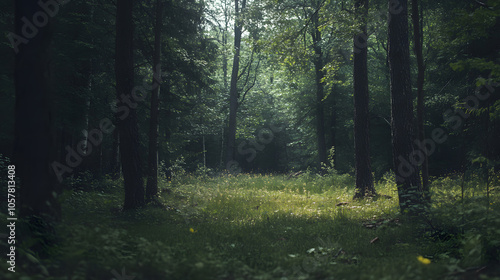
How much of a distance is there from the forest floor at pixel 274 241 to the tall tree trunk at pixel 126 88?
4.15 ft

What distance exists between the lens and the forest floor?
13.4 feet

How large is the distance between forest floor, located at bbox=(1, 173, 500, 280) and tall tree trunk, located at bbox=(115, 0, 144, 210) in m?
1.26

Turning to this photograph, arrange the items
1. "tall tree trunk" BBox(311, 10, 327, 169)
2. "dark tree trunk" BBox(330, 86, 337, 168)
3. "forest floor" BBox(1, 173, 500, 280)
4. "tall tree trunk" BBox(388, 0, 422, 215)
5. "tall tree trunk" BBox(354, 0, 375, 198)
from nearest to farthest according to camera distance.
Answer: "forest floor" BBox(1, 173, 500, 280) → "tall tree trunk" BBox(388, 0, 422, 215) → "tall tree trunk" BBox(354, 0, 375, 198) → "tall tree trunk" BBox(311, 10, 327, 169) → "dark tree trunk" BBox(330, 86, 337, 168)

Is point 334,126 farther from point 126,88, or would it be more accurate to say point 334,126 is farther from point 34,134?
point 34,134

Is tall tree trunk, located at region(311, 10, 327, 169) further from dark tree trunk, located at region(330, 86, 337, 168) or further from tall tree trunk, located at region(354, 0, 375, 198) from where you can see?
tall tree trunk, located at region(354, 0, 375, 198)

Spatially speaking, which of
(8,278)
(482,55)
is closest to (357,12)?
(482,55)

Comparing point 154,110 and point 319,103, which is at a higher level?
point 319,103

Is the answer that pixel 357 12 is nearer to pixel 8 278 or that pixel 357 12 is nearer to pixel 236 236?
pixel 236 236

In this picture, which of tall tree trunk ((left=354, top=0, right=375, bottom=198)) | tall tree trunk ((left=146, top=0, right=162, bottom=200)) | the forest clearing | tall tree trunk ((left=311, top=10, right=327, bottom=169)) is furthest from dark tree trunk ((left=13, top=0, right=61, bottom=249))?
tall tree trunk ((left=311, top=10, right=327, bottom=169))

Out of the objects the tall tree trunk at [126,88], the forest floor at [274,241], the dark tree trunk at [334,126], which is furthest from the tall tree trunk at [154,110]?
the dark tree trunk at [334,126]

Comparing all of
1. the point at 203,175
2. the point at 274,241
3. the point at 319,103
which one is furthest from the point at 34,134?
the point at 319,103

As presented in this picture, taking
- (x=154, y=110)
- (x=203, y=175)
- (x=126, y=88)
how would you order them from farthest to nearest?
(x=203, y=175)
(x=154, y=110)
(x=126, y=88)

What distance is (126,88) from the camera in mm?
8883

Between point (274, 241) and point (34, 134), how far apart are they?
182 inches
